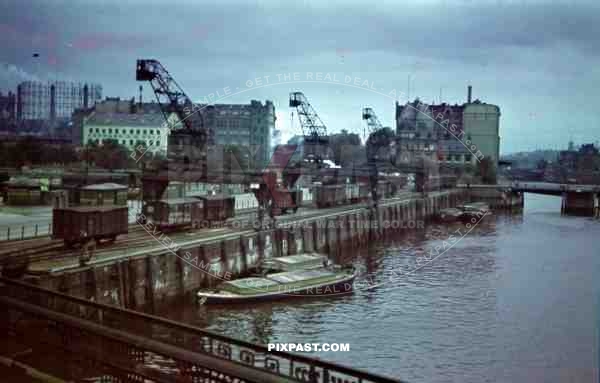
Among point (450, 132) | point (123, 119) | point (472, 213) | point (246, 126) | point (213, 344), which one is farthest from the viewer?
point (450, 132)

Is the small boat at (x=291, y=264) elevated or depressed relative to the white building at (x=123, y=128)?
depressed

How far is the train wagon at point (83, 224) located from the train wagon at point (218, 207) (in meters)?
8.20

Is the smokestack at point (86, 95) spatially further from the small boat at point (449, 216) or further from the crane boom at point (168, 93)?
the small boat at point (449, 216)

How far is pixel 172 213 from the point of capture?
101 ft

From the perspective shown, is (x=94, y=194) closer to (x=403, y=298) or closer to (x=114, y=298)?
(x=114, y=298)

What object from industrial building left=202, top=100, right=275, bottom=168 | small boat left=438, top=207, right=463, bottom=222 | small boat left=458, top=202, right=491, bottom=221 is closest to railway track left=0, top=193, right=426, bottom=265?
small boat left=438, top=207, right=463, bottom=222

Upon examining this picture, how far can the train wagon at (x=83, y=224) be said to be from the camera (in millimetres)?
23966

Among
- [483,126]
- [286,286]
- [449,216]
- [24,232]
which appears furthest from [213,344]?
[483,126]

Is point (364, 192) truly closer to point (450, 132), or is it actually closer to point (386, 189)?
point (386, 189)

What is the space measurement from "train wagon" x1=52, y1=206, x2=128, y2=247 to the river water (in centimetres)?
459

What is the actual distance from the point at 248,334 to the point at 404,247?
24.7 meters

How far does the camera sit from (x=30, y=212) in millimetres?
36750

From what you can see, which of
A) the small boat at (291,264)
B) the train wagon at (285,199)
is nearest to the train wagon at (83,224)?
the small boat at (291,264)

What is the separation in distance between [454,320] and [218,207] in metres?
16.0
